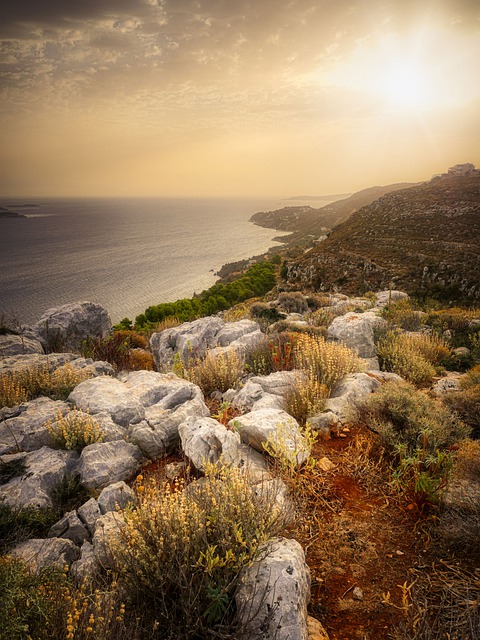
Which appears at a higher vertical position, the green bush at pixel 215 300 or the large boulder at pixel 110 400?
the large boulder at pixel 110 400

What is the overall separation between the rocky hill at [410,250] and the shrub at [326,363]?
91.0ft

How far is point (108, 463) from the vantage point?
13.9ft

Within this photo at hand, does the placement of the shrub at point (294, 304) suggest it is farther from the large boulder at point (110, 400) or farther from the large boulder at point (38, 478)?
the large boulder at point (38, 478)

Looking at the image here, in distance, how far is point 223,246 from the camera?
96938mm

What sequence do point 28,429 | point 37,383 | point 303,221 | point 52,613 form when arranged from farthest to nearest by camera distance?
1. point 303,221
2. point 37,383
3. point 28,429
4. point 52,613

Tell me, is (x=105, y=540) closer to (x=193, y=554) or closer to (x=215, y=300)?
(x=193, y=554)

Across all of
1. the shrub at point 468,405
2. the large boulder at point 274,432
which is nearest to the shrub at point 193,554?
the large boulder at point 274,432

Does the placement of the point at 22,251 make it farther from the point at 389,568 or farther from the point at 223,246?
the point at 389,568

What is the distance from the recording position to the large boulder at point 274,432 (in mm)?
3949

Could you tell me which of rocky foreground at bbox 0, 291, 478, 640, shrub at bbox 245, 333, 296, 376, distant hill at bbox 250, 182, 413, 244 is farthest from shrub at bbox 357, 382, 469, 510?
distant hill at bbox 250, 182, 413, 244

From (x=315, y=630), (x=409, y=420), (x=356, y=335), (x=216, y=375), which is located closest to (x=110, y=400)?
(x=216, y=375)

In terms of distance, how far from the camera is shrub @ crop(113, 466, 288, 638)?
222 centimetres

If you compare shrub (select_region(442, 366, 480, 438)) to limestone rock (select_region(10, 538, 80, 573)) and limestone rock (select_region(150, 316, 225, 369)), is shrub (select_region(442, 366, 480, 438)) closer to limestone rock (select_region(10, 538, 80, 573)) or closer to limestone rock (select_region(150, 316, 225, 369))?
limestone rock (select_region(10, 538, 80, 573))

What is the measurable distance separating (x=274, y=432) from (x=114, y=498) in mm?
1987
